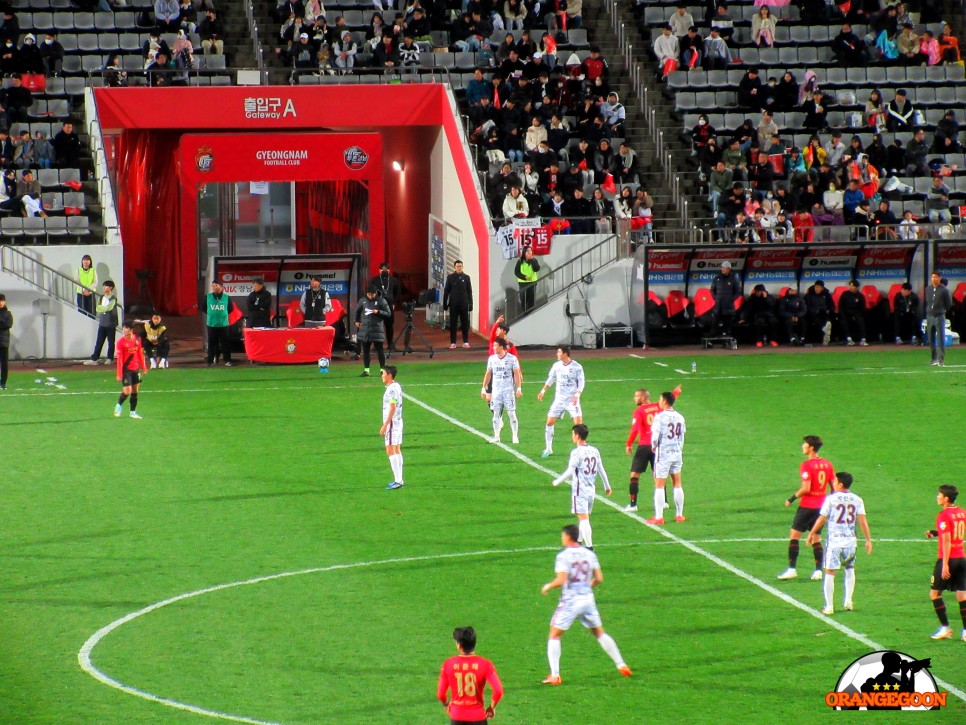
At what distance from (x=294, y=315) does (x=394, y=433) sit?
1503 centimetres

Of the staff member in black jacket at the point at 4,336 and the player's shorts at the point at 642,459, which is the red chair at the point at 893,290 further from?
the staff member in black jacket at the point at 4,336

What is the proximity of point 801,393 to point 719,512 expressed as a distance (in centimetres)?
1055

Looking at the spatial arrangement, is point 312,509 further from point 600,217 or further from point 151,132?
point 151,132

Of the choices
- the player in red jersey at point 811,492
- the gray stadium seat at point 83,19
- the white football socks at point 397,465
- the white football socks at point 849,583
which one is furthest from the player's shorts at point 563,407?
the gray stadium seat at point 83,19

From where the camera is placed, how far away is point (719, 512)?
20.0m

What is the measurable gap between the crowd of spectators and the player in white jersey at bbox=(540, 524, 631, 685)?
82.0 feet

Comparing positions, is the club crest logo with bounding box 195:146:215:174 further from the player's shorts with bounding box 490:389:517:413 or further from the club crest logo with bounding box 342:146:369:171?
the player's shorts with bounding box 490:389:517:413

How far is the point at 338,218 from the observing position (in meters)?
44.7

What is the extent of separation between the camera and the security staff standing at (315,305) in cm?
3581

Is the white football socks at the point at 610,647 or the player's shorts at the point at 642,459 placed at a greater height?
the player's shorts at the point at 642,459

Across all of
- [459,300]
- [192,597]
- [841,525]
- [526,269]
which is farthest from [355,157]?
[841,525]

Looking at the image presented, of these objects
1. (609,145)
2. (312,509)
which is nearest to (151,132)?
(609,145)

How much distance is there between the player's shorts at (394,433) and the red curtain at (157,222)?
23.0m

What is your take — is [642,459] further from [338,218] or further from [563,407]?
[338,218]
